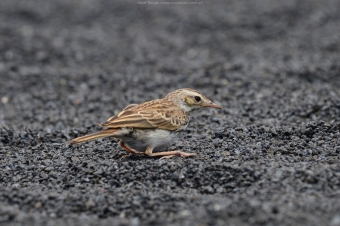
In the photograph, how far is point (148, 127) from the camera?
9609mm

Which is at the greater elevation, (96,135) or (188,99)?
(188,99)

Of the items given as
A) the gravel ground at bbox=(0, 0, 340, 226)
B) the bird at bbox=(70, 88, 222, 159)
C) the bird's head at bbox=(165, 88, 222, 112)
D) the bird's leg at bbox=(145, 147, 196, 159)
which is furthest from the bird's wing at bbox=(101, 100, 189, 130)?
the gravel ground at bbox=(0, 0, 340, 226)

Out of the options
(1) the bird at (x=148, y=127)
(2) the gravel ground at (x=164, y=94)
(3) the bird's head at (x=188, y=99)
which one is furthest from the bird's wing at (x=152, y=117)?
(2) the gravel ground at (x=164, y=94)

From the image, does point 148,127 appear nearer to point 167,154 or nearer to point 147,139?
point 147,139

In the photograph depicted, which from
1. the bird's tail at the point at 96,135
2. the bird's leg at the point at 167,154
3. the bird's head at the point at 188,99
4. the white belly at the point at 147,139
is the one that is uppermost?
the bird's head at the point at 188,99

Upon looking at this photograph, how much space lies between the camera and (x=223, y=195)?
8211 millimetres

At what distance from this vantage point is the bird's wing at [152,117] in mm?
9453

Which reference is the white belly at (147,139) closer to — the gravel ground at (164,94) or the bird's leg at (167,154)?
the bird's leg at (167,154)

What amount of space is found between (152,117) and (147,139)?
0.36m

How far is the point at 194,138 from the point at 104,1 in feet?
48.1

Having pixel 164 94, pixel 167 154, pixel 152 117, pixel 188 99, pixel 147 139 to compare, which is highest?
pixel 188 99

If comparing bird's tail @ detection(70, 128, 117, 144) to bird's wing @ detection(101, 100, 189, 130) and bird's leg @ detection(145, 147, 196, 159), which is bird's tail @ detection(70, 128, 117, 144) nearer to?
bird's wing @ detection(101, 100, 189, 130)

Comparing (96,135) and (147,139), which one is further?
(147,139)

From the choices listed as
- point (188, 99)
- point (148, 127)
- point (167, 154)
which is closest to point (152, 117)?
point (148, 127)
